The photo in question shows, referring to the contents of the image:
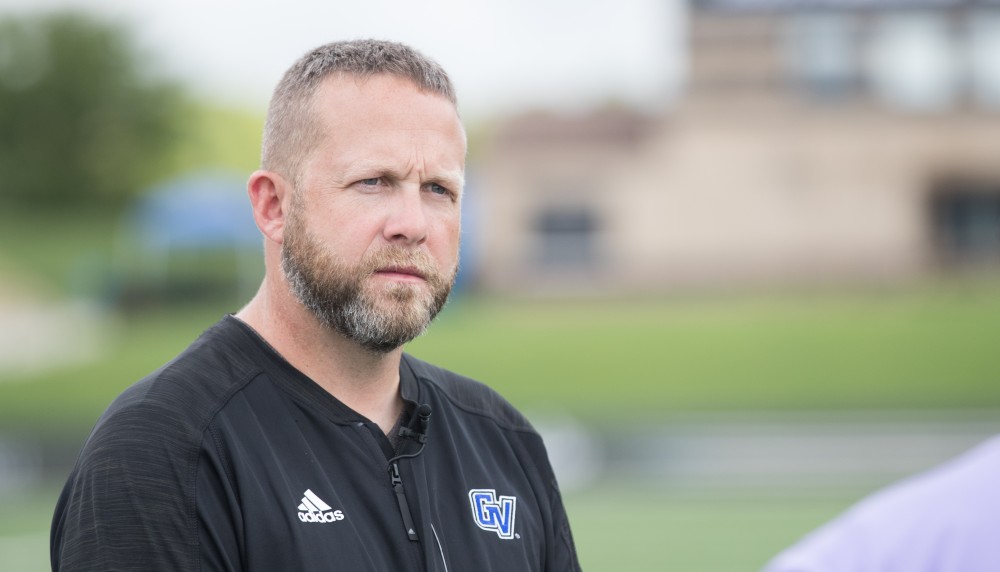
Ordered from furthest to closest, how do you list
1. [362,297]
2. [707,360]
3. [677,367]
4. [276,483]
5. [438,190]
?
[707,360] → [677,367] → [438,190] → [362,297] → [276,483]

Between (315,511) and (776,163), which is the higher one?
(315,511)

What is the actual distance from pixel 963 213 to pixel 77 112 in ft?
104

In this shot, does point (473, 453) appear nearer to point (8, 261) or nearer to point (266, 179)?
point (266, 179)

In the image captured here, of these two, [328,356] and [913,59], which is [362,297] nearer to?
[328,356]

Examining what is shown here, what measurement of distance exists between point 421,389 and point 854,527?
897 millimetres

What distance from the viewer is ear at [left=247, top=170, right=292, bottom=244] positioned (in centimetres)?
249

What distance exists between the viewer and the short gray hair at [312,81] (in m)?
2.43

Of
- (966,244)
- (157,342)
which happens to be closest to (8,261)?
(157,342)

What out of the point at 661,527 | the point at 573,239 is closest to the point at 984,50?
the point at 573,239

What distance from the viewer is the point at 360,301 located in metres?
2.39

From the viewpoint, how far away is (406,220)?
2396 millimetres

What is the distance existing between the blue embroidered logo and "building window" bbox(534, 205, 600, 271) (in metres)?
33.9

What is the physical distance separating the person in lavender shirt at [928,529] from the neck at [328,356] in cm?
91

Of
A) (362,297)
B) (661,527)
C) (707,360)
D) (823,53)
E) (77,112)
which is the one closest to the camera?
(362,297)
